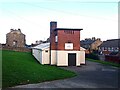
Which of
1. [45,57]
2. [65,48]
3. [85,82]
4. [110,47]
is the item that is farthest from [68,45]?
[110,47]

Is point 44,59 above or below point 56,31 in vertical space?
below

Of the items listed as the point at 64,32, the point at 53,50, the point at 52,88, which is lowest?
the point at 52,88

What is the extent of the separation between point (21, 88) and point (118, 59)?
2826cm

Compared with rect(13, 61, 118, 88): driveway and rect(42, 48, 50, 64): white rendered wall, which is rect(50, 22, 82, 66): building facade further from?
rect(13, 61, 118, 88): driveway

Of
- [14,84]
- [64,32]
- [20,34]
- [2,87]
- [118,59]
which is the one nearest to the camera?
[2,87]

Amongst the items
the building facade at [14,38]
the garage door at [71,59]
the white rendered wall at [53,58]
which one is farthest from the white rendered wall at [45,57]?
the building facade at [14,38]

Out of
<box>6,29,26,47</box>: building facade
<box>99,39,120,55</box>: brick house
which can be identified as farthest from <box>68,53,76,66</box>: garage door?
<box>6,29,26,47</box>: building facade

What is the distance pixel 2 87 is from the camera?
14.2 meters

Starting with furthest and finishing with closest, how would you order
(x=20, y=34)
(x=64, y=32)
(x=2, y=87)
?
(x=20, y=34) < (x=64, y=32) < (x=2, y=87)

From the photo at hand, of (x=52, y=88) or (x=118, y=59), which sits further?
(x=118, y=59)

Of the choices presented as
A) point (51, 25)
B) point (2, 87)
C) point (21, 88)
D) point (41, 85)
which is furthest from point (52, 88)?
point (51, 25)

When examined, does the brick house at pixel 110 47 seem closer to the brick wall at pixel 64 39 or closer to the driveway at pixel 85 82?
the brick wall at pixel 64 39

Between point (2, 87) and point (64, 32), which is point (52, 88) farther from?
point (64, 32)

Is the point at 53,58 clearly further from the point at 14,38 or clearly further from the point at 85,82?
the point at 14,38
